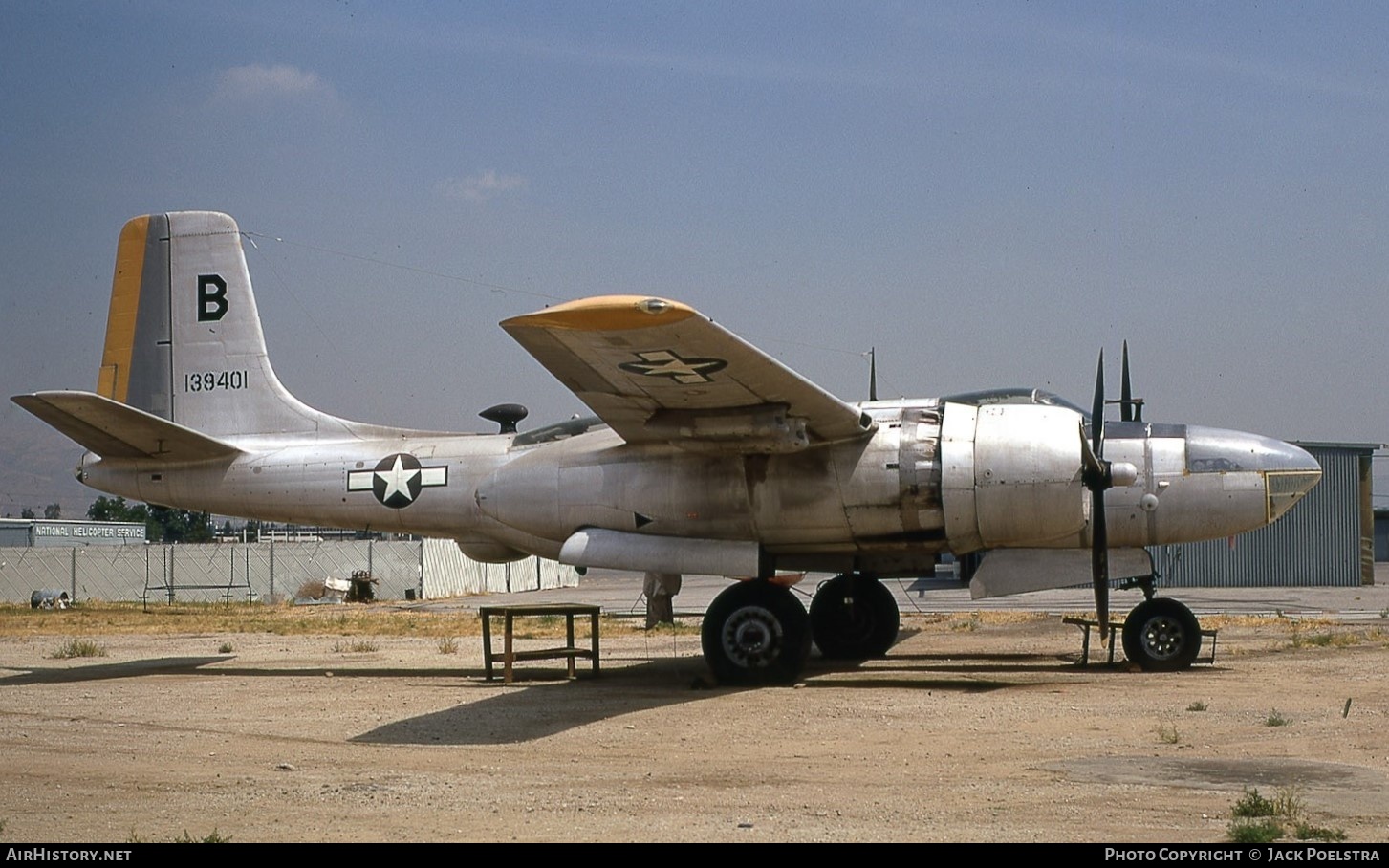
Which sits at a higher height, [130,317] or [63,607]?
[130,317]

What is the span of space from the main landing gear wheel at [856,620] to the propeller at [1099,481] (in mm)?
3454

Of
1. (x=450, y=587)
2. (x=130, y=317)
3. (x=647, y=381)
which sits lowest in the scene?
(x=450, y=587)

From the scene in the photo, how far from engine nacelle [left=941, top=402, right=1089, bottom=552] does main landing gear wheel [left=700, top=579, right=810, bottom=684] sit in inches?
72.7

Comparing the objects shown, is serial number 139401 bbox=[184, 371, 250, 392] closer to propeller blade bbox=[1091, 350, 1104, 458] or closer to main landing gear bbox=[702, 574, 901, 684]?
main landing gear bbox=[702, 574, 901, 684]

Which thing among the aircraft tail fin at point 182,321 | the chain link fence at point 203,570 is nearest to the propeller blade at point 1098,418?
the aircraft tail fin at point 182,321

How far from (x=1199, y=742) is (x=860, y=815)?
3.73 m

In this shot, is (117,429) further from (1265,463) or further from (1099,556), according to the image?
(1265,463)

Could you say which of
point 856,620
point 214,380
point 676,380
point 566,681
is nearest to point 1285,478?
point 856,620

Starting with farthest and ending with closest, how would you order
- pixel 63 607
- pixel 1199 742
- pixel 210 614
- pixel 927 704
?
pixel 63 607 → pixel 210 614 → pixel 927 704 → pixel 1199 742

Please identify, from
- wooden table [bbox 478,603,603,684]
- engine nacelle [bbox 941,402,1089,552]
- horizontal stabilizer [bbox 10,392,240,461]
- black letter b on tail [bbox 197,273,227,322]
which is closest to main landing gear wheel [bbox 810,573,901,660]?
wooden table [bbox 478,603,603,684]

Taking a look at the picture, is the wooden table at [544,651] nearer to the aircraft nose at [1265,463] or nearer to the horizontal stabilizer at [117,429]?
the horizontal stabilizer at [117,429]
